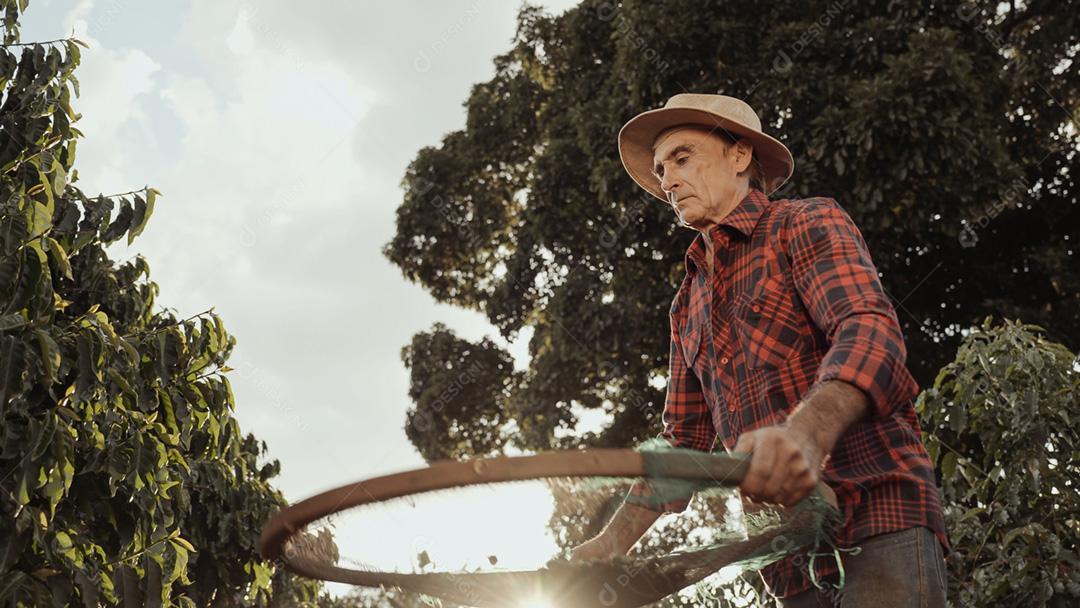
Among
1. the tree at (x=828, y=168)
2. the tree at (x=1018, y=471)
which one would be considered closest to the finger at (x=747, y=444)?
the tree at (x=1018, y=471)

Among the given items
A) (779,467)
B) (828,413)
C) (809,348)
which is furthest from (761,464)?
(809,348)

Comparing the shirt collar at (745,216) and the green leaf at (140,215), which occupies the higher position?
the green leaf at (140,215)

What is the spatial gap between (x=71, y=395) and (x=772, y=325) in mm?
2979

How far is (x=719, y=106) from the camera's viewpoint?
240 centimetres

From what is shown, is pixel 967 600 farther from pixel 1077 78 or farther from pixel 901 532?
pixel 1077 78

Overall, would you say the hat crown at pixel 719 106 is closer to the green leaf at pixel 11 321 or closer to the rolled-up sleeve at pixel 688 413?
the rolled-up sleeve at pixel 688 413

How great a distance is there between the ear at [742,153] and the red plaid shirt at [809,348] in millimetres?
112

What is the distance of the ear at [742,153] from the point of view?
2.41 m

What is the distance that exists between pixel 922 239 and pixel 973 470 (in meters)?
6.36

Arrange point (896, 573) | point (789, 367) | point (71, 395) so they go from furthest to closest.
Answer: point (71, 395) → point (789, 367) → point (896, 573)

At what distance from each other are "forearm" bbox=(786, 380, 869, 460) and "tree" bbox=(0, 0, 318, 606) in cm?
277

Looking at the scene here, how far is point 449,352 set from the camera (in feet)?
54.0

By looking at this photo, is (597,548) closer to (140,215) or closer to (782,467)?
(782,467)

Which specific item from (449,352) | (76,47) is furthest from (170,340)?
(449,352)
